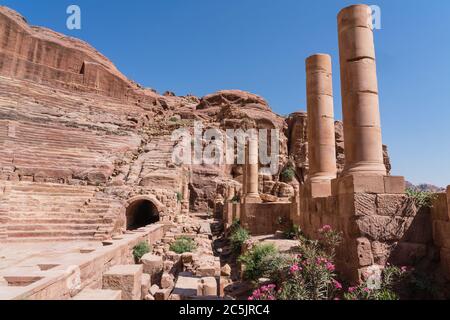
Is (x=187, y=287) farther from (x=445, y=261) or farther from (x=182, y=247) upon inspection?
(x=182, y=247)

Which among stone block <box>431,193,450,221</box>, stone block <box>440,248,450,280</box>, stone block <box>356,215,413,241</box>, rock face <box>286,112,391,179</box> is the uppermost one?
rock face <box>286,112,391,179</box>

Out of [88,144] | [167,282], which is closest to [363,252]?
[167,282]

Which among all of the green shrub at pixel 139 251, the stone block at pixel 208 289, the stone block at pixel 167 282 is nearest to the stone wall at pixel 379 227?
the stone block at pixel 208 289

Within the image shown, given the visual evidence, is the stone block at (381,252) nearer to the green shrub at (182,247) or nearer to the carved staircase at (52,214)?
the green shrub at (182,247)

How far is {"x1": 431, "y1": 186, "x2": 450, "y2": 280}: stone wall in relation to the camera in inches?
194

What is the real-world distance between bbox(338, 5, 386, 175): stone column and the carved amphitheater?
0.02 metres

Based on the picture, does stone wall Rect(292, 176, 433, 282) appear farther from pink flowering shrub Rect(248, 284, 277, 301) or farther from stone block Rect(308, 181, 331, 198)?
stone block Rect(308, 181, 331, 198)

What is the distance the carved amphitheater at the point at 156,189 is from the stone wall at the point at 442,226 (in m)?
0.03

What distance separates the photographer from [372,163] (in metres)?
6.20

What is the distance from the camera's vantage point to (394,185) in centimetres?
577

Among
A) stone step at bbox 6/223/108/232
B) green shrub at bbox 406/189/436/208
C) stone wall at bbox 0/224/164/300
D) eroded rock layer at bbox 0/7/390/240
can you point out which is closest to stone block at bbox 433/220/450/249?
green shrub at bbox 406/189/436/208

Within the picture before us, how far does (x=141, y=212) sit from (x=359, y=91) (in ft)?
64.4

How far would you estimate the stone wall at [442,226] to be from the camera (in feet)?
16.2
